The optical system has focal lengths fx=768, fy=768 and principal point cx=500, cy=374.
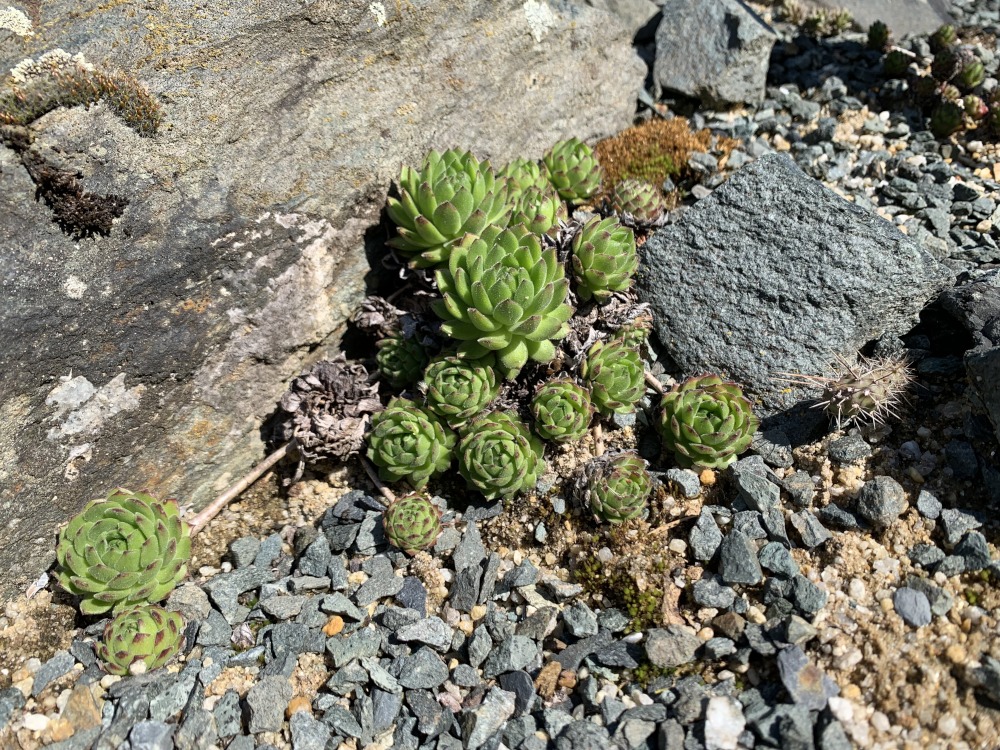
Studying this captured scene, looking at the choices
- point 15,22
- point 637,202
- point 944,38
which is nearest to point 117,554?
point 15,22

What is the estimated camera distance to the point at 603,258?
13.8 feet

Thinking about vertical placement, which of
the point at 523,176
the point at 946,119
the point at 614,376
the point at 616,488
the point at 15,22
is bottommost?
the point at 616,488

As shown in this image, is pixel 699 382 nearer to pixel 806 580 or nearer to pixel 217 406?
pixel 806 580

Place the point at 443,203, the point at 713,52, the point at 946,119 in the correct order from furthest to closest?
the point at 713,52
the point at 946,119
the point at 443,203

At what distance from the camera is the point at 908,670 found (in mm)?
2951

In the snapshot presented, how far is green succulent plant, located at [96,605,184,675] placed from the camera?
3461 mm

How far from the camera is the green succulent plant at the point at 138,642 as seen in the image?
3461mm

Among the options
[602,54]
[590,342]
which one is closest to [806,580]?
[590,342]

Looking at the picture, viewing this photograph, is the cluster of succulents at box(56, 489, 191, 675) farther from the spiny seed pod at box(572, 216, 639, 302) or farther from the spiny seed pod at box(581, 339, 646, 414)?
the spiny seed pod at box(572, 216, 639, 302)

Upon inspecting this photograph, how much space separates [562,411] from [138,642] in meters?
2.27

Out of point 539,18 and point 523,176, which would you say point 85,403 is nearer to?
point 523,176

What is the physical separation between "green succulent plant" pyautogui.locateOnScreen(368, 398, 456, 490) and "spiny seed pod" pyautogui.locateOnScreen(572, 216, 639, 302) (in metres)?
1.16

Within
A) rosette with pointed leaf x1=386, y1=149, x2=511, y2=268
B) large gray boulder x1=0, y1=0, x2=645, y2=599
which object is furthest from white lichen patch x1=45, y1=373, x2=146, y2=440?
rosette with pointed leaf x1=386, y1=149, x2=511, y2=268

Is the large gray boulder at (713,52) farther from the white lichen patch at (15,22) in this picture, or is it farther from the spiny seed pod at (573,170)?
the white lichen patch at (15,22)
